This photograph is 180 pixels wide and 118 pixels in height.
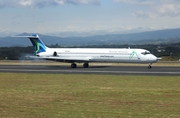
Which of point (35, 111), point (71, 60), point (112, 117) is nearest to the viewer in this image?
point (112, 117)

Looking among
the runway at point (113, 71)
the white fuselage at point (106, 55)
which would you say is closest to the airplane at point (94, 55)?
the white fuselage at point (106, 55)

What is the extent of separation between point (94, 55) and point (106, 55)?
6.18 ft

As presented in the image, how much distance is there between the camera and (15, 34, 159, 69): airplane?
47.7 meters

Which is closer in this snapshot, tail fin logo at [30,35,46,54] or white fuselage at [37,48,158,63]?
white fuselage at [37,48,158,63]

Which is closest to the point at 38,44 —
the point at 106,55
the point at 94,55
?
the point at 94,55

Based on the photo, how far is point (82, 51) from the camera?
169 ft

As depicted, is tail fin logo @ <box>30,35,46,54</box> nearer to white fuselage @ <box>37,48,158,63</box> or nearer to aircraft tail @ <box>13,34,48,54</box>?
aircraft tail @ <box>13,34,48,54</box>

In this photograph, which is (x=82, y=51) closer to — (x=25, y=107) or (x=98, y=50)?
(x=98, y=50)

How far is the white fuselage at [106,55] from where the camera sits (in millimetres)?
47688

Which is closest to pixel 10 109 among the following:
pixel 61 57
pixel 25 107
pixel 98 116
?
pixel 25 107

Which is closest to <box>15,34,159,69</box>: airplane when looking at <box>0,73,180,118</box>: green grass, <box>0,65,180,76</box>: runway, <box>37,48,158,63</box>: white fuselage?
<box>37,48,158,63</box>: white fuselage

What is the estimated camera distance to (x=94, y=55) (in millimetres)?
50031

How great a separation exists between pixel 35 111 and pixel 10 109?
113 centimetres

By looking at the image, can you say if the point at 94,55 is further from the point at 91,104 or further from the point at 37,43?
the point at 91,104
